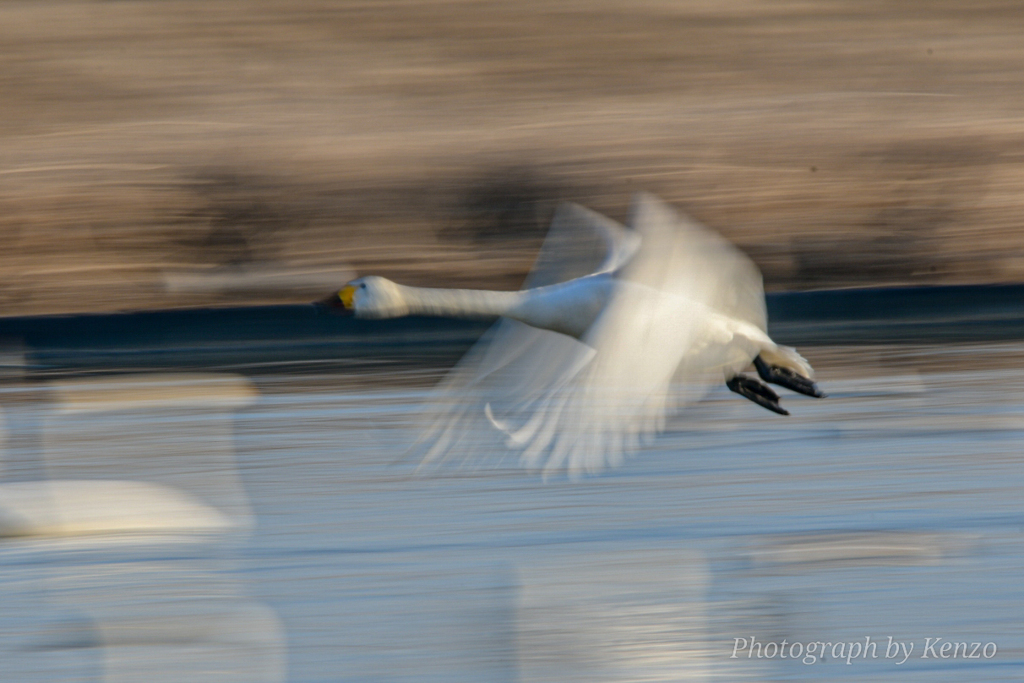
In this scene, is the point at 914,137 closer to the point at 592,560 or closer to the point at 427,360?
the point at 427,360

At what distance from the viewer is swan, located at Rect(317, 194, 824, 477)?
17.8 ft

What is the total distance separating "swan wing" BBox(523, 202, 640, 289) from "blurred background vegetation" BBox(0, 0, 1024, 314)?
561 centimetres

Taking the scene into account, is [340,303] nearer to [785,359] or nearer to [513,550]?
[513,550]

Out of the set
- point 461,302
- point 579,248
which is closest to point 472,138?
point 579,248

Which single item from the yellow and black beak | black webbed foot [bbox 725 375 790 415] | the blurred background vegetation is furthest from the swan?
the blurred background vegetation

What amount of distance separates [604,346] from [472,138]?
30.1 ft

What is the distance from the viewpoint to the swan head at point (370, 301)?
6.35 metres

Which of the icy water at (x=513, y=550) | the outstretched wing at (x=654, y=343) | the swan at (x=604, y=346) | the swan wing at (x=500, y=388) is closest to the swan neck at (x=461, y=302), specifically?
the swan at (x=604, y=346)

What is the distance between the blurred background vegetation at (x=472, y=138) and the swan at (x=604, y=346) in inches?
225

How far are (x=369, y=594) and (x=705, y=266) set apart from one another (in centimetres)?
137

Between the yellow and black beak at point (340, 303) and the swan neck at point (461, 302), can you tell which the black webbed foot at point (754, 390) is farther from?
the yellow and black beak at point (340, 303)

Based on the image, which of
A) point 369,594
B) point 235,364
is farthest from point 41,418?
point 369,594

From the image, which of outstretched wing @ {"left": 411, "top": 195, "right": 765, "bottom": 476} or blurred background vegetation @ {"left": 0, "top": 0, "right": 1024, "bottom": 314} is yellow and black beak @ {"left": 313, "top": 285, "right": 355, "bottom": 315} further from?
blurred background vegetation @ {"left": 0, "top": 0, "right": 1024, "bottom": 314}

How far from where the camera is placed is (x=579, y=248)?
6227mm
